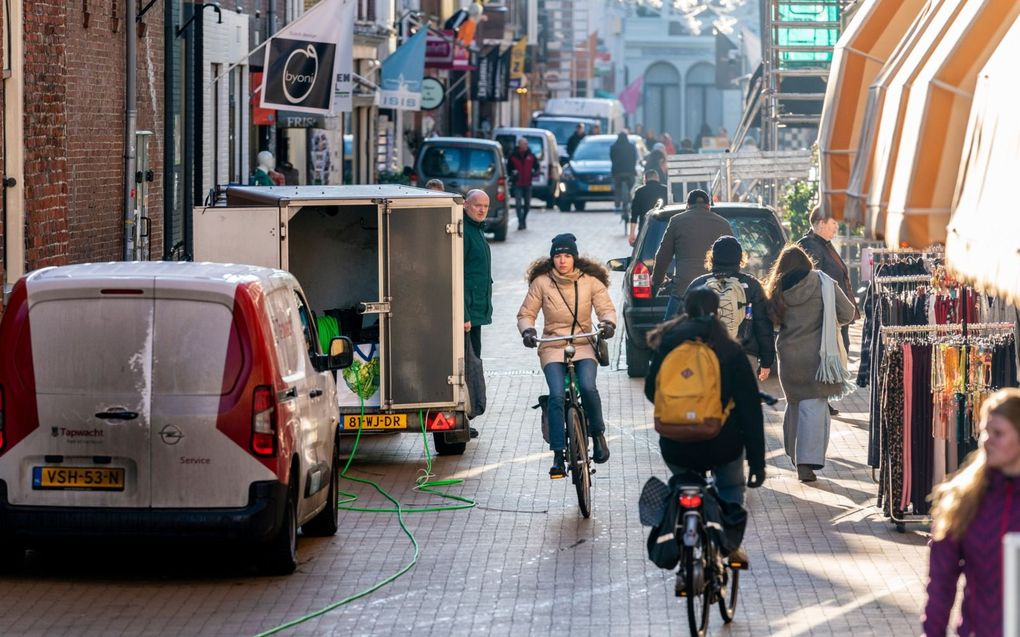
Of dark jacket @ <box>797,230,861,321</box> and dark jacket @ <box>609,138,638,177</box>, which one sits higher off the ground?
dark jacket @ <box>609,138,638,177</box>

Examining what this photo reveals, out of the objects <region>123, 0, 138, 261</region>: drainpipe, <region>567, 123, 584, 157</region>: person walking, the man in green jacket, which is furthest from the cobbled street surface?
<region>567, 123, 584, 157</region>: person walking

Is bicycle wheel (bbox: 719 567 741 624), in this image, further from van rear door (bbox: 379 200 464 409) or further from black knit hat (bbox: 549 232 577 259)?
van rear door (bbox: 379 200 464 409)

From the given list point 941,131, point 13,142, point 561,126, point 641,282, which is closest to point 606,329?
point 941,131

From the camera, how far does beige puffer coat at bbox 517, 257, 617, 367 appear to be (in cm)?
1251

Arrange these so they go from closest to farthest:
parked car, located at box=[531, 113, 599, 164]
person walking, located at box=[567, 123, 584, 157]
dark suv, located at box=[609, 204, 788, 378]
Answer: dark suv, located at box=[609, 204, 788, 378], person walking, located at box=[567, 123, 584, 157], parked car, located at box=[531, 113, 599, 164]

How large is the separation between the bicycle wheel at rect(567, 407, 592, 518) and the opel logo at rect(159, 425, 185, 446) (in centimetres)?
286

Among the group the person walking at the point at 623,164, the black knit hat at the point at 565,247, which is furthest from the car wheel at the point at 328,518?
the person walking at the point at 623,164

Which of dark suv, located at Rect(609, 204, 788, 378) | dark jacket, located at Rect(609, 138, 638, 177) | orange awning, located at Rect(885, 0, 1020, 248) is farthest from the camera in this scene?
dark jacket, located at Rect(609, 138, 638, 177)

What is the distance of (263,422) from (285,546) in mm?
707

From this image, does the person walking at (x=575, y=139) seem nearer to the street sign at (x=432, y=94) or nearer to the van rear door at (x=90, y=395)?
the street sign at (x=432, y=94)

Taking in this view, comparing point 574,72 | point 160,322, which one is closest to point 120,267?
point 160,322

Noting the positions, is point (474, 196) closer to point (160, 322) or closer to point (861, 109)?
point (861, 109)

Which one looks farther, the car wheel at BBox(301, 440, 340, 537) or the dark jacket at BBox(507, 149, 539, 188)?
the dark jacket at BBox(507, 149, 539, 188)

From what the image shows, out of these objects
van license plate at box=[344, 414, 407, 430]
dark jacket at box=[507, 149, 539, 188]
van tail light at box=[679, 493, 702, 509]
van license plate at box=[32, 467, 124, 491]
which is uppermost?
dark jacket at box=[507, 149, 539, 188]
